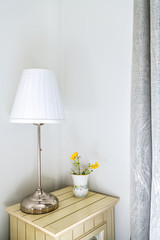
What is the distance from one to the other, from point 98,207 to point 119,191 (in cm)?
20

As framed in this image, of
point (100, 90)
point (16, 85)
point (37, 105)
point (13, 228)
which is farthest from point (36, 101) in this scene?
point (13, 228)

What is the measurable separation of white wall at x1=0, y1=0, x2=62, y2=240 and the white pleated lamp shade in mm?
219

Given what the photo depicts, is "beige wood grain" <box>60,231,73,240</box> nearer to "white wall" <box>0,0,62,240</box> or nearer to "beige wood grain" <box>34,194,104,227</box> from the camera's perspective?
"beige wood grain" <box>34,194,104,227</box>

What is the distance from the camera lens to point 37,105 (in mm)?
1009

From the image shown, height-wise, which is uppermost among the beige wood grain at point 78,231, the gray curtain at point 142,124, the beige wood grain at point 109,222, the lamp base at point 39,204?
the gray curtain at point 142,124

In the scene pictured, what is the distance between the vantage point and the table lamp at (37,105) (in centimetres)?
100

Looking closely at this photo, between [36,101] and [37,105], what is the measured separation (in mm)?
21

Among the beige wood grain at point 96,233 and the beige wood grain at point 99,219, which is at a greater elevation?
the beige wood grain at point 99,219

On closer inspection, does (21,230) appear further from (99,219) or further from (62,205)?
(99,219)

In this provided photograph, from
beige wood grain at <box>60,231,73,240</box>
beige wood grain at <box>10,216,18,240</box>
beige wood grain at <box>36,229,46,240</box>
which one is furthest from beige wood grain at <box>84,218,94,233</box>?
beige wood grain at <box>10,216,18,240</box>

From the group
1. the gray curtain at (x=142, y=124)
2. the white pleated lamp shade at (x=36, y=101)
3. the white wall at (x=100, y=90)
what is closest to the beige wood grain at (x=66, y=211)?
the white wall at (x=100, y=90)

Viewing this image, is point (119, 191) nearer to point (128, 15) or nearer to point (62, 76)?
point (62, 76)

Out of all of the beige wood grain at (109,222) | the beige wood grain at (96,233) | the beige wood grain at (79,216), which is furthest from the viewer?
the beige wood grain at (109,222)

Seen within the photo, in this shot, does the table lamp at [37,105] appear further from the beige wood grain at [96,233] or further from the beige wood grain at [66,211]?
the beige wood grain at [96,233]
